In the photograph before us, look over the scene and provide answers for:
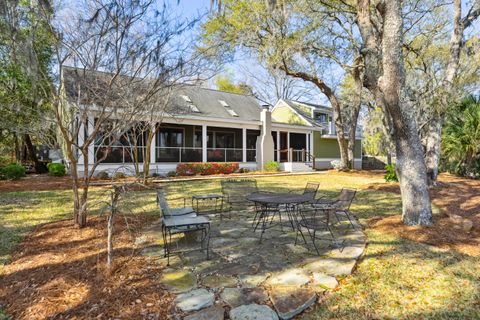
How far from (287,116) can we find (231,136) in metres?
6.29

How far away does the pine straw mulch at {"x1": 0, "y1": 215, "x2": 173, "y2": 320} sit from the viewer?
2.80m

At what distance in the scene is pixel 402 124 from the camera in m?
5.32

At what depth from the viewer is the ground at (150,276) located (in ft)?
9.30

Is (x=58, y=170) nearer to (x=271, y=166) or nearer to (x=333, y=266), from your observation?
(x=271, y=166)

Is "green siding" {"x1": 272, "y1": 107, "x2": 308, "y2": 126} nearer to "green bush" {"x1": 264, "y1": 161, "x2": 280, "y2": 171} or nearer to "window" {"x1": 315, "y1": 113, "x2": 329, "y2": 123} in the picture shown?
"window" {"x1": 315, "y1": 113, "x2": 329, "y2": 123}

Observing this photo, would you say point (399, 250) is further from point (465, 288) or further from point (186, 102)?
point (186, 102)

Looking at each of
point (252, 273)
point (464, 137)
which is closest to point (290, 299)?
point (252, 273)

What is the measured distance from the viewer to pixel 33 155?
57.9 feet

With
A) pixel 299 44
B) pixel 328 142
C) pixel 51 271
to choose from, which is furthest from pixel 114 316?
pixel 328 142

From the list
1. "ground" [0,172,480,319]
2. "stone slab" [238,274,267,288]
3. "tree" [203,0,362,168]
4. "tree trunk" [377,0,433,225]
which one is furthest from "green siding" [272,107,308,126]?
"stone slab" [238,274,267,288]

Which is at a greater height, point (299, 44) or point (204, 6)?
point (299, 44)

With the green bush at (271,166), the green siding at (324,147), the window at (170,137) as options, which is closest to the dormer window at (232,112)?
the window at (170,137)

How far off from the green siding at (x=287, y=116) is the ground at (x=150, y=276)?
18.4 metres

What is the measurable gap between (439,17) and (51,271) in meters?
18.8
